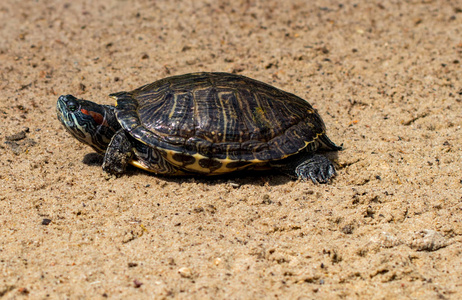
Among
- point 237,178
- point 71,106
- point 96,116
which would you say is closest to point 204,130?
point 237,178

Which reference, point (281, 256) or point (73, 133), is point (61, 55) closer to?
point (73, 133)

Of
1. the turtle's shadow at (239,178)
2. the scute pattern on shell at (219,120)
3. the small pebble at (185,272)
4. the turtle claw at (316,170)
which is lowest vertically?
the small pebble at (185,272)

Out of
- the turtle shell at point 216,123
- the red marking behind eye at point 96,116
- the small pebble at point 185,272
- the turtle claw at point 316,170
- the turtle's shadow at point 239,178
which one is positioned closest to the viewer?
the small pebble at point 185,272

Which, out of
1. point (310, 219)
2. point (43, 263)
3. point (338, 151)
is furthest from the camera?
point (338, 151)

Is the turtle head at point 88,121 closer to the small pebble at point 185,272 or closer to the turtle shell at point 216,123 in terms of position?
the turtle shell at point 216,123

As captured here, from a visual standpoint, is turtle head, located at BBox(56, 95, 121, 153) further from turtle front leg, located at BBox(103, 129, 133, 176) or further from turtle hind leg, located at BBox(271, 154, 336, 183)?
turtle hind leg, located at BBox(271, 154, 336, 183)

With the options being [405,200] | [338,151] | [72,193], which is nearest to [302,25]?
[338,151]

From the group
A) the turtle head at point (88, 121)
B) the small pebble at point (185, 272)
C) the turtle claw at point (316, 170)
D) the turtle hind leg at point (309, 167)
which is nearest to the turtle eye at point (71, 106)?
the turtle head at point (88, 121)
